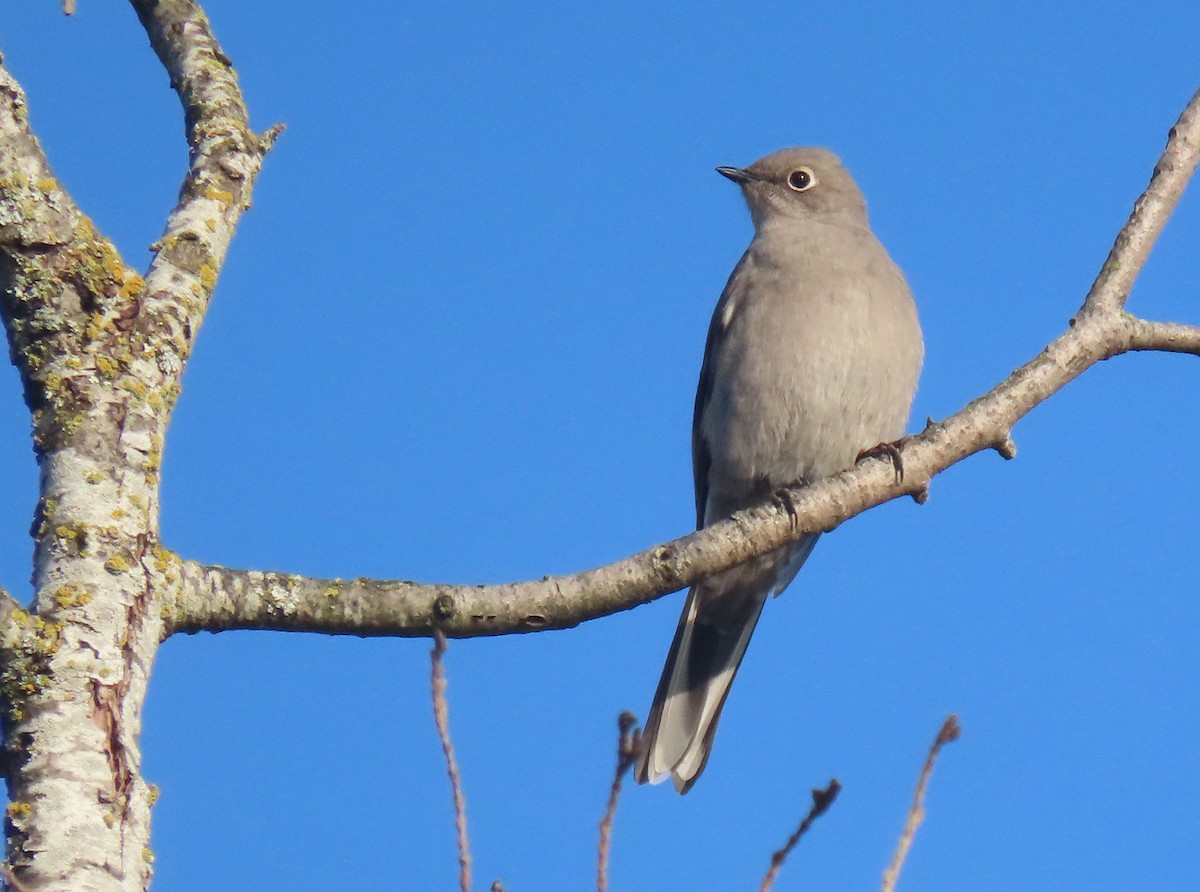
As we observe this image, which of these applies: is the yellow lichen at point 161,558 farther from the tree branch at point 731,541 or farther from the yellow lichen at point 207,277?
the yellow lichen at point 207,277

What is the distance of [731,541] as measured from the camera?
4453mm

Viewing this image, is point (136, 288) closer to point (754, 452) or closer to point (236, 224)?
point (236, 224)

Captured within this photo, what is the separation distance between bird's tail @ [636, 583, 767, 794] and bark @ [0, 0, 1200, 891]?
7.73ft

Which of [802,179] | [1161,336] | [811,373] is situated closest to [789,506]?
[1161,336]

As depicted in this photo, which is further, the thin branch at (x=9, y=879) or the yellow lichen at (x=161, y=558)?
the yellow lichen at (x=161, y=558)

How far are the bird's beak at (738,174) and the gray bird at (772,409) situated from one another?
4.26ft

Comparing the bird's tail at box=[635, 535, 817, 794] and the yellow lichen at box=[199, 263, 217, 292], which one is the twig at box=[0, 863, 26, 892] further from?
the bird's tail at box=[635, 535, 817, 794]

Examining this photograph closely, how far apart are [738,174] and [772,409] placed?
2.60 meters

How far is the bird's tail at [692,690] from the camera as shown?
681cm

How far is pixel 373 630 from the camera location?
12.2ft

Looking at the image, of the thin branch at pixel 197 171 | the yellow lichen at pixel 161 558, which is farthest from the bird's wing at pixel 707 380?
the yellow lichen at pixel 161 558

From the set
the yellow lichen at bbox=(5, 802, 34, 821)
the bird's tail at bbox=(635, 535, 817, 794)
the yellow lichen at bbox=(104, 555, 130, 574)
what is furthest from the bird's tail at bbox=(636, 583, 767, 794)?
the yellow lichen at bbox=(5, 802, 34, 821)

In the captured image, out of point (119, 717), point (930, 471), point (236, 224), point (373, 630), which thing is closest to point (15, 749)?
point (119, 717)

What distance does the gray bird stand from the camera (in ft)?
23.3
